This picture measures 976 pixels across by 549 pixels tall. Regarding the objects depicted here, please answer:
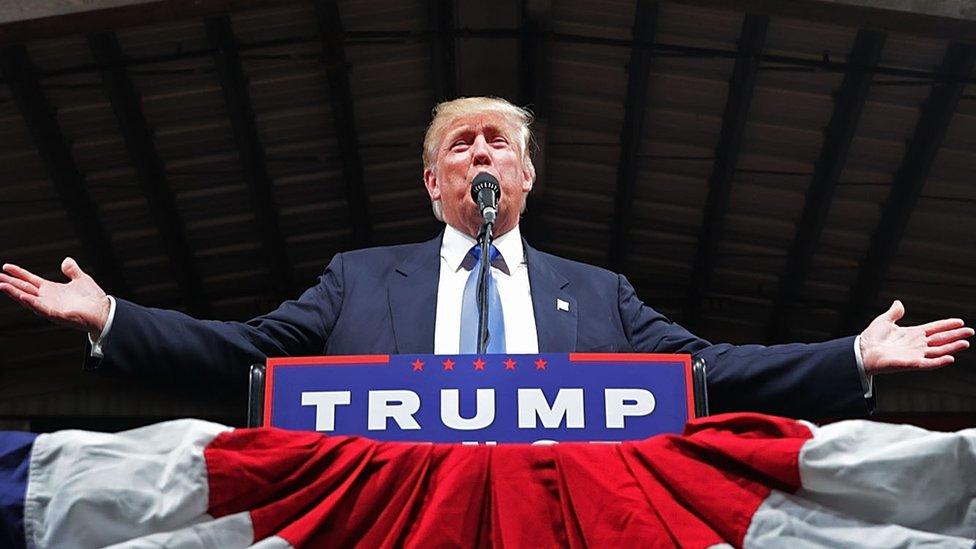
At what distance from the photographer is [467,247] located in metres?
3.59

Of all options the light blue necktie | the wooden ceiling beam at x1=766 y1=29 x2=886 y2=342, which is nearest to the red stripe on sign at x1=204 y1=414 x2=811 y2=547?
the light blue necktie

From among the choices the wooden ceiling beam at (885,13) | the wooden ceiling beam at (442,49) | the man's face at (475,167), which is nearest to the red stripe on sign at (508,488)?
the man's face at (475,167)

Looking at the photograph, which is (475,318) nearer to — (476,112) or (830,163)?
(476,112)

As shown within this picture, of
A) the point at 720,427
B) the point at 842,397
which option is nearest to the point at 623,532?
the point at 720,427

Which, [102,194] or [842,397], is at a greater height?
[102,194]

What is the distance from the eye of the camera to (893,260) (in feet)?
40.3

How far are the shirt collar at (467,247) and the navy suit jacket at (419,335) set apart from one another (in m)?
0.03

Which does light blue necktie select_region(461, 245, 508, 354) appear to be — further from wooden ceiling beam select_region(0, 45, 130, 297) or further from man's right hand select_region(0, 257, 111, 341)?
wooden ceiling beam select_region(0, 45, 130, 297)

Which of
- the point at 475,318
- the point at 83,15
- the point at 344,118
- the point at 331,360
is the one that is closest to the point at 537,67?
the point at 344,118

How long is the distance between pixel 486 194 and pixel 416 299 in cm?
30

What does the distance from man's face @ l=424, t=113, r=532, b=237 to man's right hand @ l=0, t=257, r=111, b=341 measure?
1.05m

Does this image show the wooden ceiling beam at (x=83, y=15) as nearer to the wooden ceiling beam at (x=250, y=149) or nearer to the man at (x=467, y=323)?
the wooden ceiling beam at (x=250, y=149)

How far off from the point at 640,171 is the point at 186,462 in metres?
10.0

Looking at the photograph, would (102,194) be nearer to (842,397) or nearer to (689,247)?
(689,247)
